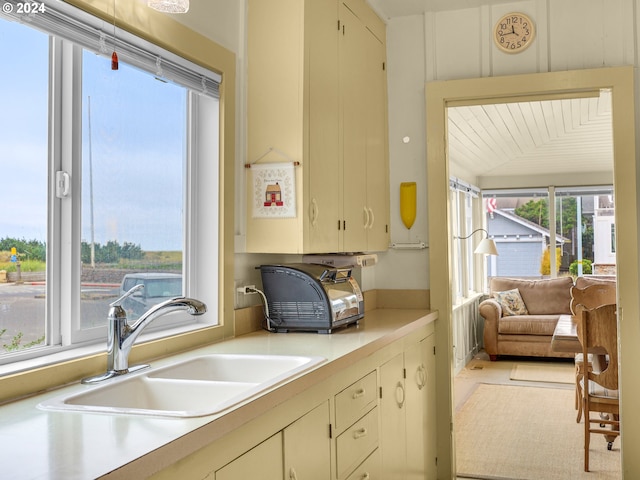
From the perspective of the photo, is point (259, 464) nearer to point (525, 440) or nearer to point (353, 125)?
point (353, 125)

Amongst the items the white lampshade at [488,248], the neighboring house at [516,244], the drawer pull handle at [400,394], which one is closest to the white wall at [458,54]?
the drawer pull handle at [400,394]

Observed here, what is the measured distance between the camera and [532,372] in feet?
22.5

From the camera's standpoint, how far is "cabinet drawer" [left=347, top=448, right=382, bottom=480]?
232cm

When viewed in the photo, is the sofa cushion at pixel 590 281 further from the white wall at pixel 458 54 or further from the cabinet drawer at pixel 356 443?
the cabinet drawer at pixel 356 443

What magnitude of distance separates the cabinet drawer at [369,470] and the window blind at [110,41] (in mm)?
1492

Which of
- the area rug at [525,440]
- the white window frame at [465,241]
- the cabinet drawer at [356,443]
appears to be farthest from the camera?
the white window frame at [465,241]

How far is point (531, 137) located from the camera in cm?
701

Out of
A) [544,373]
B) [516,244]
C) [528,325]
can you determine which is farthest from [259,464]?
[516,244]

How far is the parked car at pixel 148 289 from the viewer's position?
2.32 m

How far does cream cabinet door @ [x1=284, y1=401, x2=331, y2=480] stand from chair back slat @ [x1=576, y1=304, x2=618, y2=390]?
221 cm

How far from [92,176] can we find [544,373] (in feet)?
19.1

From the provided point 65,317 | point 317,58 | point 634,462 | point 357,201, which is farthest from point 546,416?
point 65,317

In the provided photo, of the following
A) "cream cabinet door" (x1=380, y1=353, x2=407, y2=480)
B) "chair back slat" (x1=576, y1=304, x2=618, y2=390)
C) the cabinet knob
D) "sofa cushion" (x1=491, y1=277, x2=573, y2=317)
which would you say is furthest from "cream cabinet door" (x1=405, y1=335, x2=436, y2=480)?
"sofa cushion" (x1=491, y1=277, x2=573, y2=317)

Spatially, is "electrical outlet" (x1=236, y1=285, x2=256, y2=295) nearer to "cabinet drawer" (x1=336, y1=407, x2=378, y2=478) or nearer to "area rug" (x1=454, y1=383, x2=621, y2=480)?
"cabinet drawer" (x1=336, y1=407, x2=378, y2=478)
